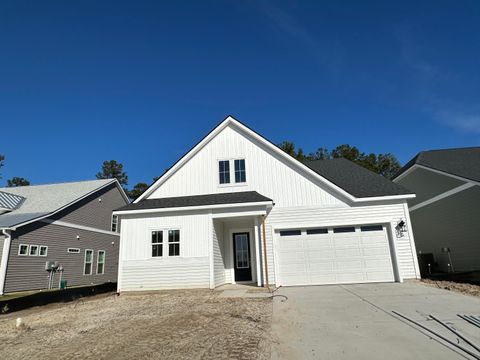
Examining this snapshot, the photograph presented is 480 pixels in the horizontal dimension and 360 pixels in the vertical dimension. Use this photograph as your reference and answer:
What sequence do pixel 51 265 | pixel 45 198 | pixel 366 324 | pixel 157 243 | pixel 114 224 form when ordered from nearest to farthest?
1. pixel 366 324
2. pixel 157 243
3. pixel 51 265
4. pixel 45 198
5. pixel 114 224

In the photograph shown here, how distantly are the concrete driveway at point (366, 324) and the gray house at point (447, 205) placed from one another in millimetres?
5761

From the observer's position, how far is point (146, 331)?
6.11 meters

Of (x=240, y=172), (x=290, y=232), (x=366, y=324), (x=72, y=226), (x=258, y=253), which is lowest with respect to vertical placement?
(x=366, y=324)

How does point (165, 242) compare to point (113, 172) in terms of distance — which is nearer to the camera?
point (165, 242)

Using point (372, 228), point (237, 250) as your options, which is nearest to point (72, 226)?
point (237, 250)

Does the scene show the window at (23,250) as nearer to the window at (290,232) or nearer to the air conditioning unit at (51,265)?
the air conditioning unit at (51,265)

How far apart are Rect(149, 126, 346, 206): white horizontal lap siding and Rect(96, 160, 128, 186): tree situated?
38868 millimetres

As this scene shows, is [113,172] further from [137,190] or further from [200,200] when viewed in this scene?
[200,200]

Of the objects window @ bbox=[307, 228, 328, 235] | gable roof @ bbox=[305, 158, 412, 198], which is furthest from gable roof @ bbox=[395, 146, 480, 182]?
window @ bbox=[307, 228, 328, 235]

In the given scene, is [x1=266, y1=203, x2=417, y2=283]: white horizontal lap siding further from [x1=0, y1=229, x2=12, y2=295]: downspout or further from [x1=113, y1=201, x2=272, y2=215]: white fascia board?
[x1=0, y1=229, x2=12, y2=295]: downspout

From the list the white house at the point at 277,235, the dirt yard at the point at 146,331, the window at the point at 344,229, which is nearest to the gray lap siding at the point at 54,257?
the white house at the point at 277,235

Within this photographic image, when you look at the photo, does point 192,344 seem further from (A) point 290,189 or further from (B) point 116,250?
(B) point 116,250

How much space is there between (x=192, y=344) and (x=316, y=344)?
2.08 meters

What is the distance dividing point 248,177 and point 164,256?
510 cm
